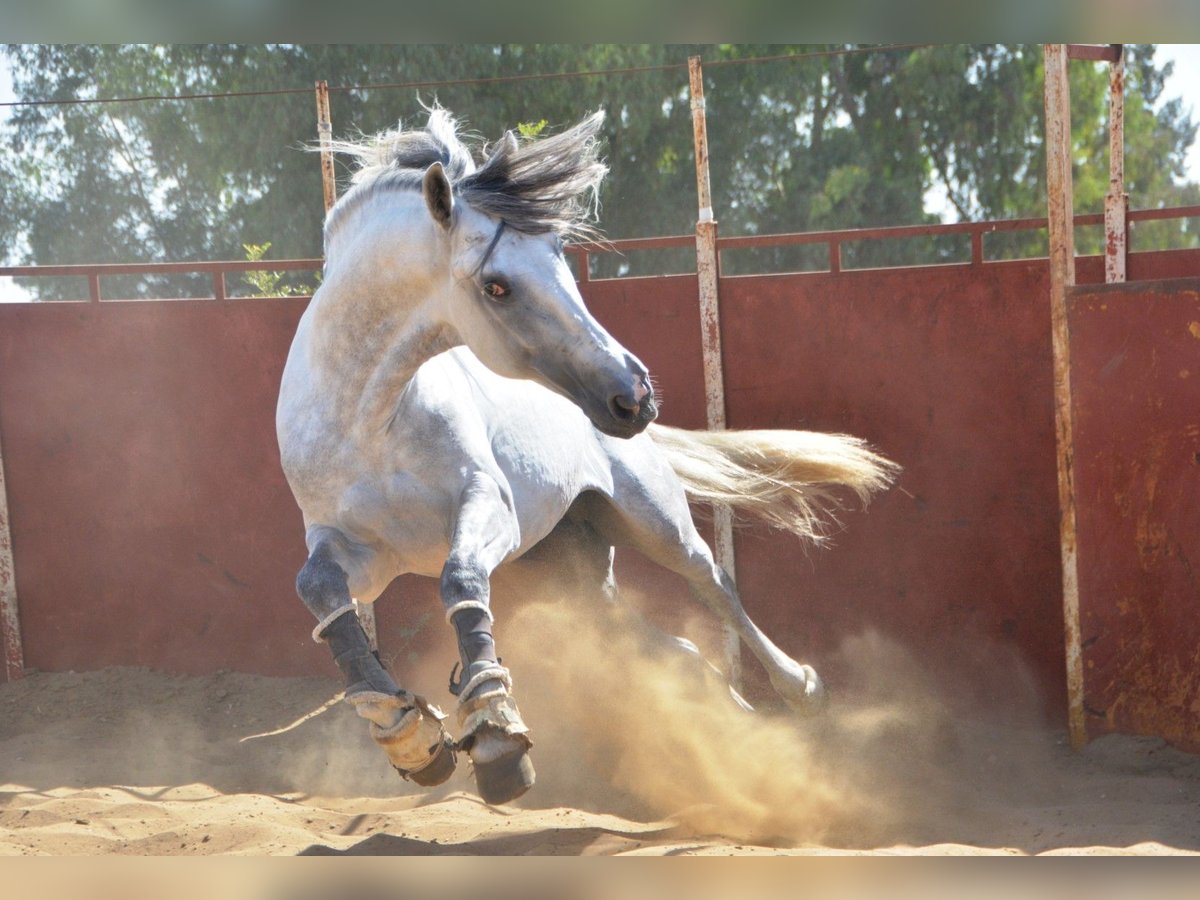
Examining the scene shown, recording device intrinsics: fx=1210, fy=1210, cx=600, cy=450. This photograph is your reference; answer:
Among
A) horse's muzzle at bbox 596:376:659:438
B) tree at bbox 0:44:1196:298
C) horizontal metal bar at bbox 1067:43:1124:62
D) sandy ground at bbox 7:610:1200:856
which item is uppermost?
tree at bbox 0:44:1196:298

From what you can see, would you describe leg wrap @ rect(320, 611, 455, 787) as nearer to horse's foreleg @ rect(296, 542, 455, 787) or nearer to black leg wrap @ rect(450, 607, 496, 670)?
horse's foreleg @ rect(296, 542, 455, 787)

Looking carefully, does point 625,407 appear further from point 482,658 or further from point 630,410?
point 482,658

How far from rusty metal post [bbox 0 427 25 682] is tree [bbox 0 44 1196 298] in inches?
317

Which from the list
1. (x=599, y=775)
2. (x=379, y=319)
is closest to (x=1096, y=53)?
(x=379, y=319)

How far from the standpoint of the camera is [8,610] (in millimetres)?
5570

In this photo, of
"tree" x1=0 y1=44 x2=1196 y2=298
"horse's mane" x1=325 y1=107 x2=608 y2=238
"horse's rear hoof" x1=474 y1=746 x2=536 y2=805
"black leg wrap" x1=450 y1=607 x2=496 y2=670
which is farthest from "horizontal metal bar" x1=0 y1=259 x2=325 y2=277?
"tree" x1=0 y1=44 x2=1196 y2=298

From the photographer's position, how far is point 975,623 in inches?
198

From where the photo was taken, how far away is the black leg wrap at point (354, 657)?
300cm

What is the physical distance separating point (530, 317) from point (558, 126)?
1316cm

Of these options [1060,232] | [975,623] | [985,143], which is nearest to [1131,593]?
[975,623]

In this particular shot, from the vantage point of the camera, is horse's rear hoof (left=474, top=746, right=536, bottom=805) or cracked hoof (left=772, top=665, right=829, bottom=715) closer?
horse's rear hoof (left=474, top=746, right=536, bottom=805)

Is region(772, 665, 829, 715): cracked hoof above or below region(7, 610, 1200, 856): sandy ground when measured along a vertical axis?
above

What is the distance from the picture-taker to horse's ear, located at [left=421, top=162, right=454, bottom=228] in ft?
9.50
